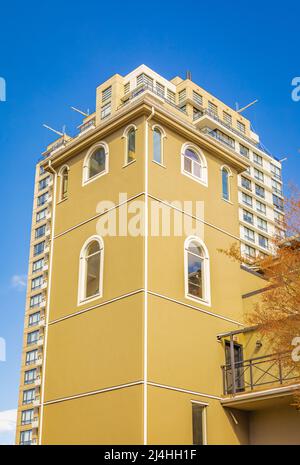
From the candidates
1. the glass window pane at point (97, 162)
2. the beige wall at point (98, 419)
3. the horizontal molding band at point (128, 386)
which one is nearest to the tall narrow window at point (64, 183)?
the glass window pane at point (97, 162)

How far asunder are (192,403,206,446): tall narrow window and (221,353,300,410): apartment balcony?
0.85 meters

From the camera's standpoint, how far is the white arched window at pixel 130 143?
17.8 metres

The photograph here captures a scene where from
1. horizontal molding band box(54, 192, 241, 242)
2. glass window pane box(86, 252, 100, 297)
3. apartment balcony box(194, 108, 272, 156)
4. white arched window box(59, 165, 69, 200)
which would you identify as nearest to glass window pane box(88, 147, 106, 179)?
white arched window box(59, 165, 69, 200)

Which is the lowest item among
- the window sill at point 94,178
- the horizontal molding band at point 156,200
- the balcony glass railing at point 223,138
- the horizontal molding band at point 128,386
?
the horizontal molding band at point 128,386

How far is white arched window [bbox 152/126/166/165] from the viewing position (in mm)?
17750

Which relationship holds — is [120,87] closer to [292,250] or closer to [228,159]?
[228,159]

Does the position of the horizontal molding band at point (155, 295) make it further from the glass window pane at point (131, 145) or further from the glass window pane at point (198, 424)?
the glass window pane at point (131, 145)

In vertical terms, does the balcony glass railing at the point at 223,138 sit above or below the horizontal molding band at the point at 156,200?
above

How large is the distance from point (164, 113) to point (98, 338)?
255 inches

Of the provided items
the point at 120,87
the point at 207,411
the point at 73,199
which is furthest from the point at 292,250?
the point at 120,87

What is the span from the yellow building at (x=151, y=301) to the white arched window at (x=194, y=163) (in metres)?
0.04

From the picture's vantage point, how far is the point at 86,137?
1927cm

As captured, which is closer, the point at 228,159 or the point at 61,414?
the point at 61,414

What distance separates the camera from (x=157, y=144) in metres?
17.9
